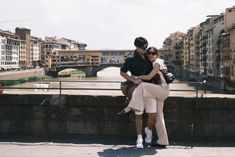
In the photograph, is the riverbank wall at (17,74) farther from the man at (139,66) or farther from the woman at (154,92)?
the woman at (154,92)

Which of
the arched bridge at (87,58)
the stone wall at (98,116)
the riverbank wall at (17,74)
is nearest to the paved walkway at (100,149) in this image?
the stone wall at (98,116)

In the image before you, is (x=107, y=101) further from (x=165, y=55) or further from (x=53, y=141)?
(x=165, y=55)

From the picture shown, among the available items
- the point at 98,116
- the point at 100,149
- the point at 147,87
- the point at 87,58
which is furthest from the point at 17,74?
the point at 147,87

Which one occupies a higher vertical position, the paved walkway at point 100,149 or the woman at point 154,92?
the woman at point 154,92

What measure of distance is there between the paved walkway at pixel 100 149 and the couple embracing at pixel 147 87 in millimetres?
266

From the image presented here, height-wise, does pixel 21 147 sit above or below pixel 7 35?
below

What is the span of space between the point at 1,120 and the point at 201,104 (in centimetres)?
353

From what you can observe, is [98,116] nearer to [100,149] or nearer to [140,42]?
[100,149]

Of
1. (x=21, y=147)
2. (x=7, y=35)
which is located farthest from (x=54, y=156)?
(x=7, y=35)

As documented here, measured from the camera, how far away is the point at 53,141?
299 inches

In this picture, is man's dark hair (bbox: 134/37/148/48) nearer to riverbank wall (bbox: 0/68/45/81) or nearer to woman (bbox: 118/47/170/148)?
woman (bbox: 118/47/170/148)

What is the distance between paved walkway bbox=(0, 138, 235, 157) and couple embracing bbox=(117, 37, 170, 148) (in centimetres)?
27

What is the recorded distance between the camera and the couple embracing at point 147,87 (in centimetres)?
686

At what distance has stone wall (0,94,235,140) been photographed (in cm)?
773
